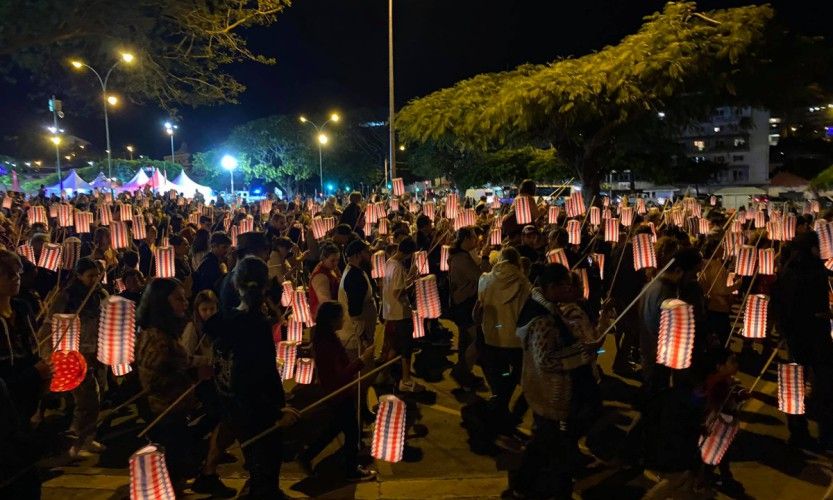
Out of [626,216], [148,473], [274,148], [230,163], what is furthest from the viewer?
[274,148]

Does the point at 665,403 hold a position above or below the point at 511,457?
above

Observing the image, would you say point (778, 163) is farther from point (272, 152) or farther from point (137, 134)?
point (137, 134)

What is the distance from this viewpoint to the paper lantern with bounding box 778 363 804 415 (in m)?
5.73

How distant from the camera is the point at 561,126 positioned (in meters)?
16.7

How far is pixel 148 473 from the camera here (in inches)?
143

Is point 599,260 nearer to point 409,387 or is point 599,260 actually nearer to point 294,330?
point 409,387

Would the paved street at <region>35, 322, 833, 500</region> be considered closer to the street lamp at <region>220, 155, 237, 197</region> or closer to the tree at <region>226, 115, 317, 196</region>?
the tree at <region>226, 115, 317, 196</region>

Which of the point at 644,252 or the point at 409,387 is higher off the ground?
the point at 644,252

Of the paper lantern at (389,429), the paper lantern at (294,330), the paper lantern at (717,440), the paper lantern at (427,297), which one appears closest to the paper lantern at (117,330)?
the paper lantern at (389,429)

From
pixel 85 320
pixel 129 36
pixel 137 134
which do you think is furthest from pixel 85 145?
pixel 85 320

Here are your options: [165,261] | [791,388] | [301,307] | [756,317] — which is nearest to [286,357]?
[301,307]

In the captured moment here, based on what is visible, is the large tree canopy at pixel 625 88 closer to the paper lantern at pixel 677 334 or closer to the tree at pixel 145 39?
the tree at pixel 145 39

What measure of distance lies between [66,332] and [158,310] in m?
0.96

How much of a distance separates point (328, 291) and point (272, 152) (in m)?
51.4
